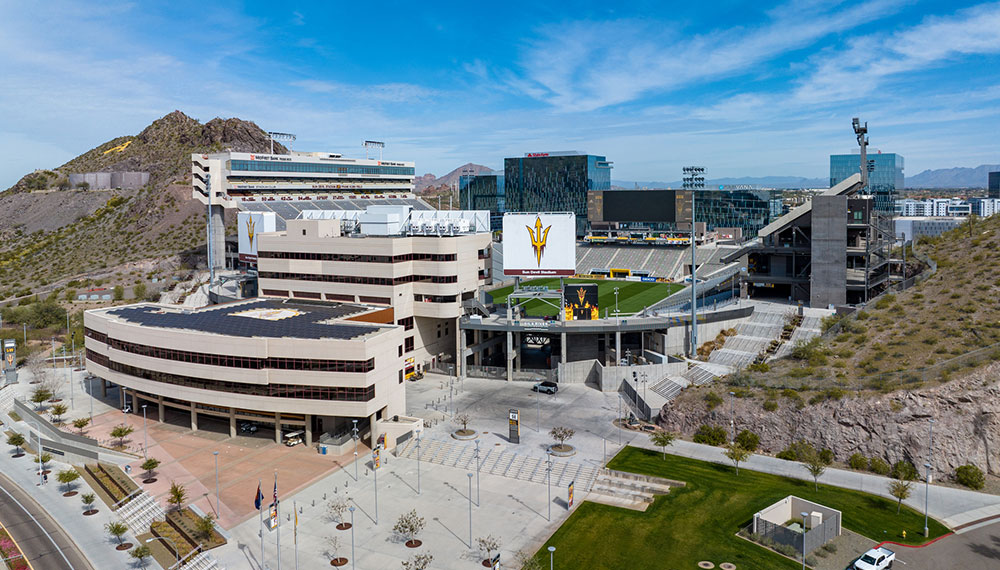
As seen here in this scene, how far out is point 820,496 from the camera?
148 ft

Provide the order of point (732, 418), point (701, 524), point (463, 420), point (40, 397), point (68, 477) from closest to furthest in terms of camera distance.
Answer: point (701, 524), point (68, 477), point (732, 418), point (463, 420), point (40, 397)

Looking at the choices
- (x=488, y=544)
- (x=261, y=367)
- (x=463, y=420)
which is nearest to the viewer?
(x=488, y=544)

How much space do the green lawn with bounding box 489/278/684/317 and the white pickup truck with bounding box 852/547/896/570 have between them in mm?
51828

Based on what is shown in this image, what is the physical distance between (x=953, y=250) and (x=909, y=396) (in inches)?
2123

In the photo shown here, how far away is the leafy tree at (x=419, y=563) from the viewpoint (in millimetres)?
35656

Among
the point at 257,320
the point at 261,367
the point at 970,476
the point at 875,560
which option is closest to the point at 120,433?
the point at 261,367

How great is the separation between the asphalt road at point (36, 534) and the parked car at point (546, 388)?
141ft

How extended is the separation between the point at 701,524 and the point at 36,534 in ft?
141

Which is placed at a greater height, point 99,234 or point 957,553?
point 99,234

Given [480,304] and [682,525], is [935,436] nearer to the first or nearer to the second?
[682,525]

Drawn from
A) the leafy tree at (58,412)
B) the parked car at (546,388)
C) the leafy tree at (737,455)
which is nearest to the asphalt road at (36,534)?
the leafy tree at (58,412)

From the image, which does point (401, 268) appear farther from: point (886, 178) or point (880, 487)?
point (886, 178)

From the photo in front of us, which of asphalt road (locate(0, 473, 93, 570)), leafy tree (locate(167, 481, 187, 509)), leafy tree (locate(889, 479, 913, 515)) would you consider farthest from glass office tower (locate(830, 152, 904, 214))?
asphalt road (locate(0, 473, 93, 570))

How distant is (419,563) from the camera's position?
3616 centimetres
